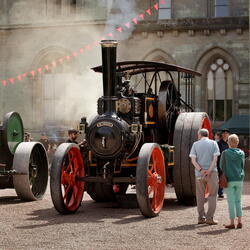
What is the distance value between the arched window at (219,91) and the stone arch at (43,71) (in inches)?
223

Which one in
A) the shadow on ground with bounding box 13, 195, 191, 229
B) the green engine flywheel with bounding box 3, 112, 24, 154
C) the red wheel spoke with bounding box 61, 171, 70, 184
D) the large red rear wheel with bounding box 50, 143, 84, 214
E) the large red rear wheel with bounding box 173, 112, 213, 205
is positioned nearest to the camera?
the shadow on ground with bounding box 13, 195, 191, 229

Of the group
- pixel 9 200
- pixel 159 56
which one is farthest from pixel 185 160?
pixel 159 56

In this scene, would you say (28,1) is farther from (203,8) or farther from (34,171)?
(34,171)

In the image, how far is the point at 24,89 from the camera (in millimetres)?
29734

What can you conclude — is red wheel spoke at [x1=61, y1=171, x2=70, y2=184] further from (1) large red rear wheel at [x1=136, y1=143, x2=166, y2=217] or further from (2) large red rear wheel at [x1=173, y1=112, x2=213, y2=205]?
(2) large red rear wheel at [x1=173, y1=112, x2=213, y2=205]

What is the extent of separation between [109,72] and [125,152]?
1.16 metres

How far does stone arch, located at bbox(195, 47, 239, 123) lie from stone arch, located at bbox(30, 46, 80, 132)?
17.0 ft

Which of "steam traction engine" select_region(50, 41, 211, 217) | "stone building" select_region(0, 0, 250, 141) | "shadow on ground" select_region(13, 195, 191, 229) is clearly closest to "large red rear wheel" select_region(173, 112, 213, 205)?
"steam traction engine" select_region(50, 41, 211, 217)

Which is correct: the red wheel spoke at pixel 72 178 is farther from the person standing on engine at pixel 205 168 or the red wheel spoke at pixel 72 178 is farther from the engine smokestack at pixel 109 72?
the person standing on engine at pixel 205 168

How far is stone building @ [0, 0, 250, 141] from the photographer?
27.1 m

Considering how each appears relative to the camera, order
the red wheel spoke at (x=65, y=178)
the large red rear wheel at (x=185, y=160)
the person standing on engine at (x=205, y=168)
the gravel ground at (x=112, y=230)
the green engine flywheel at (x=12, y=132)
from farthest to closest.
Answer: the green engine flywheel at (x=12, y=132) → the large red rear wheel at (x=185, y=160) → the red wheel spoke at (x=65, y=178) → the person standing on engine at (x=205, y=168) → the gravel ground at (x=112, y=230)

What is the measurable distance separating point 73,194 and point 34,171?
2.26 meters

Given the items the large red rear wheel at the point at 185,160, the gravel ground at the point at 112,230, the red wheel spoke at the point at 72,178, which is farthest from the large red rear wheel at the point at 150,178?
the red wheel spoke at the point at 72,178

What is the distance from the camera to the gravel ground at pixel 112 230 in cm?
675
